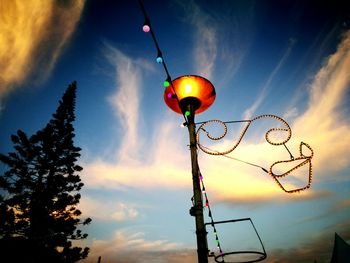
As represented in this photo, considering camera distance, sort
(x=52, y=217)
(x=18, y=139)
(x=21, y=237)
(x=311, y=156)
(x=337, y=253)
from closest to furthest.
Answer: (x=311, y=156) < (x=337, y=253) < (x=21, y=237) < (x=52, y=217) < (x=18, y=139)

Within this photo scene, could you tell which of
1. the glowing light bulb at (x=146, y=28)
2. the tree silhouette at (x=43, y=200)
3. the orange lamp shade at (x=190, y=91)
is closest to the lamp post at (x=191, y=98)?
the orange lamp shade at (x=190, y=91)

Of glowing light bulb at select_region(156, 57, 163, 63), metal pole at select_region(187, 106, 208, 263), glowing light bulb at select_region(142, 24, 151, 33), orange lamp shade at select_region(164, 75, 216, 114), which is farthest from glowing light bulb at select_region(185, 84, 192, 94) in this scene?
glowing light bulb at select_region(142, 24, 151, 33)

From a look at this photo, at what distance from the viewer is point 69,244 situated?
21109mm

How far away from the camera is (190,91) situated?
404 cm

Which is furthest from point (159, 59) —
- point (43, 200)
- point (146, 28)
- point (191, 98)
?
point (43, 200)

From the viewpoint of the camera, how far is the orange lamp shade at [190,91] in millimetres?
4000

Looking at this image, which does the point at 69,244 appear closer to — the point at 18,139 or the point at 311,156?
the point at 18,139

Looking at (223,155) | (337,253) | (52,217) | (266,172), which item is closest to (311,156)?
(266,172)

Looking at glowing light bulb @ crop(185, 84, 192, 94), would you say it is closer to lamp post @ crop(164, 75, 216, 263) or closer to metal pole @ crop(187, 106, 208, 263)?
lamp post @ crop(164, 75, 216, 263)

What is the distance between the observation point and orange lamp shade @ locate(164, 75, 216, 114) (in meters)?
4.00

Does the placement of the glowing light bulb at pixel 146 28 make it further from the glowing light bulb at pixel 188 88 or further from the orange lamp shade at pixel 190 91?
the glowing light bulb at pixel 188 88

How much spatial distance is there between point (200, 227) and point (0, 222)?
79.2 ft

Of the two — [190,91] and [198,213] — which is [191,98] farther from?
[198,213]

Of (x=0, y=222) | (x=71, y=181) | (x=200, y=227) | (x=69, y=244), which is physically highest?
(x=71, y=181)
